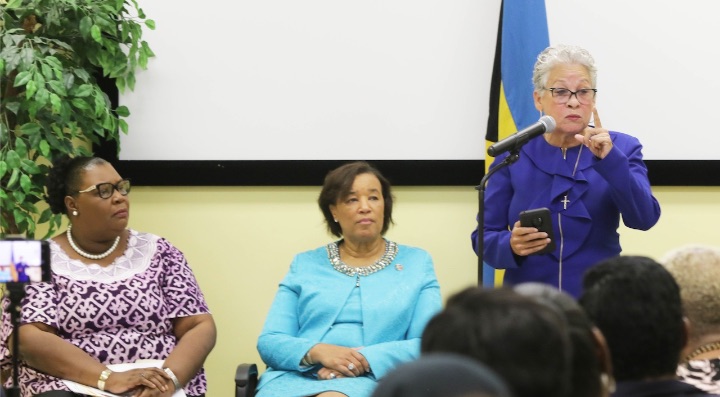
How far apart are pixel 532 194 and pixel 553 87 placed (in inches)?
14.1

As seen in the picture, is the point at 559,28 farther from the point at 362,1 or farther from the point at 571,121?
the point at 571,121

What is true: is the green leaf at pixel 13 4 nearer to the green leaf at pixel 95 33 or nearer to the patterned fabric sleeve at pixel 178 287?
the green leaf at pixel 95 33

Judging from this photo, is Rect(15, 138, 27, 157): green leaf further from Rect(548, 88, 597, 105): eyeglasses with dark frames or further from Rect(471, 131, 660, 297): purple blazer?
Rect(548, 88, 597, 105): eyeglasses with dark frames

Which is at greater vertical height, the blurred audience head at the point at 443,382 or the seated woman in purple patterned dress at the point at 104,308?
the blurred audience head at the point at 443,382

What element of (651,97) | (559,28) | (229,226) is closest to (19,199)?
(229,226)

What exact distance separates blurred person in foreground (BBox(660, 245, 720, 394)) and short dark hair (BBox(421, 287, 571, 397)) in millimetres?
1044

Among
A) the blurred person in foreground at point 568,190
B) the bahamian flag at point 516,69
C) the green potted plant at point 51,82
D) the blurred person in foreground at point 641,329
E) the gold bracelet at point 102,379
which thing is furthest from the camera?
the bahamian flag at point 516,69

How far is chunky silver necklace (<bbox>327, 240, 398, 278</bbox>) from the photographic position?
12.7 feet

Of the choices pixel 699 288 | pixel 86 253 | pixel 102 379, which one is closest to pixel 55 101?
pixel 86 253

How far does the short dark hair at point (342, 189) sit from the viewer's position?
3965mm

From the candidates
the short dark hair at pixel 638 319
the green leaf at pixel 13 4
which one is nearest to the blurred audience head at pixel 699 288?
the short dark hair at pixel 638 319

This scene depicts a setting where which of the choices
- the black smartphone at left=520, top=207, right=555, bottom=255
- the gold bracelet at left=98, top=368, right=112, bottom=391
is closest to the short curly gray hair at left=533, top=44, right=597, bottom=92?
the black smartphone at left=520, top=207, right=555, bottom=255

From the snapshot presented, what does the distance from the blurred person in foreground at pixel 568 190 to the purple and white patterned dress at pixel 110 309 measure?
46.7 inches

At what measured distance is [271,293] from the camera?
476 cm
